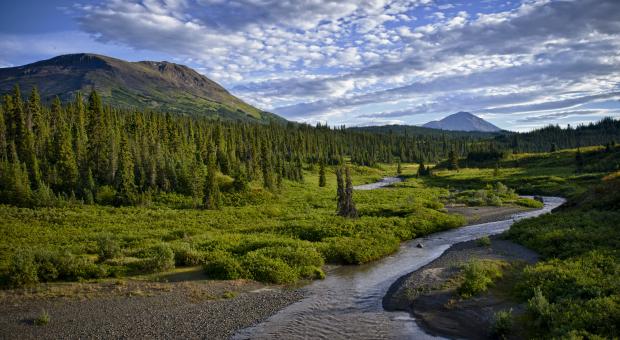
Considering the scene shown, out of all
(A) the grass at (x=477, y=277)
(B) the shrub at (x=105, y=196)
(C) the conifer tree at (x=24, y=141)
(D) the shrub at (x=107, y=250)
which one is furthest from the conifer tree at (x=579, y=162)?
(C) the conifer tree at (x=24, y=141)

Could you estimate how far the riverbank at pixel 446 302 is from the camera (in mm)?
20266

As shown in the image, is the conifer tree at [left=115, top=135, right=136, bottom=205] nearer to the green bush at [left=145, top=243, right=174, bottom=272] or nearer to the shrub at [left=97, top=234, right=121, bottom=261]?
the shrub at [left=97, top=234, right=121, bottom=261]

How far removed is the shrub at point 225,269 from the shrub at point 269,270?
686 millimetres

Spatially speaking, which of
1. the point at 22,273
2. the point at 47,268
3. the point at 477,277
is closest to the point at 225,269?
the point at 47,268

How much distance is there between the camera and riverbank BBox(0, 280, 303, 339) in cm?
2084

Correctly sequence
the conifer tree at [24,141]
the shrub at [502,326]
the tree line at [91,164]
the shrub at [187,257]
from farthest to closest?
the conifer tree at [24,141]
the tree line at [91,164]
the shrub at [187,257]
the shrub at [502,326]

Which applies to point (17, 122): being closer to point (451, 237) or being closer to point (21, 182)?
point (21, 182)

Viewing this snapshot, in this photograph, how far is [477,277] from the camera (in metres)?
24.5

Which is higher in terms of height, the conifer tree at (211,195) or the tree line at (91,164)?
the tree line at (91,164)

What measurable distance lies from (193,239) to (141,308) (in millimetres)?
18113

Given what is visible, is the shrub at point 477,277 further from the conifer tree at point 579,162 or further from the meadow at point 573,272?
the conifer tree at point 579,162

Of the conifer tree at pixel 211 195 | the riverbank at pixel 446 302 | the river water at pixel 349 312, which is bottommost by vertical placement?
the river water at pixel 349 312

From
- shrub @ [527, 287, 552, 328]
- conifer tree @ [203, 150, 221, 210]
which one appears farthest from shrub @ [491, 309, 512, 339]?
conifer tree @ [203, 150, 221, 210]

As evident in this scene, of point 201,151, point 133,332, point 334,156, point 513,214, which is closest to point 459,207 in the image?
point 513,214
